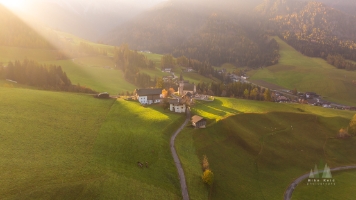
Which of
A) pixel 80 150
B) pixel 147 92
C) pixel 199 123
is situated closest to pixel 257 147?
pixel 199 123

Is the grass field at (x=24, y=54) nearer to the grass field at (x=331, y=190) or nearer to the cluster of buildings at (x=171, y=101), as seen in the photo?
the cluster of buildings at (x=171, y=101)

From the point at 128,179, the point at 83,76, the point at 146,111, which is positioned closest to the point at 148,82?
the point at 83,76

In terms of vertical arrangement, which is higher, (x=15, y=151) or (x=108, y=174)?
(x=15, y=151)

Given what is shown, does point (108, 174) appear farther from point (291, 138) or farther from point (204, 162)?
point (291, 138)

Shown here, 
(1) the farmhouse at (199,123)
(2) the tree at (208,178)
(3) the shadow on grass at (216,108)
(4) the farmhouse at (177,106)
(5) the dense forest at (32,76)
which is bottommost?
(2) the tree at (208,178)

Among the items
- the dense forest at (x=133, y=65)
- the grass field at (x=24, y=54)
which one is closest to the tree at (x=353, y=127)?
the dense forest at (x=133, y=65)

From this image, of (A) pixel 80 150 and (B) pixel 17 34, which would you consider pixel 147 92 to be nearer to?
(A) pixel 80 150

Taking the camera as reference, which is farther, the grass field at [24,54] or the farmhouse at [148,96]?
the grass field at [24,54]
